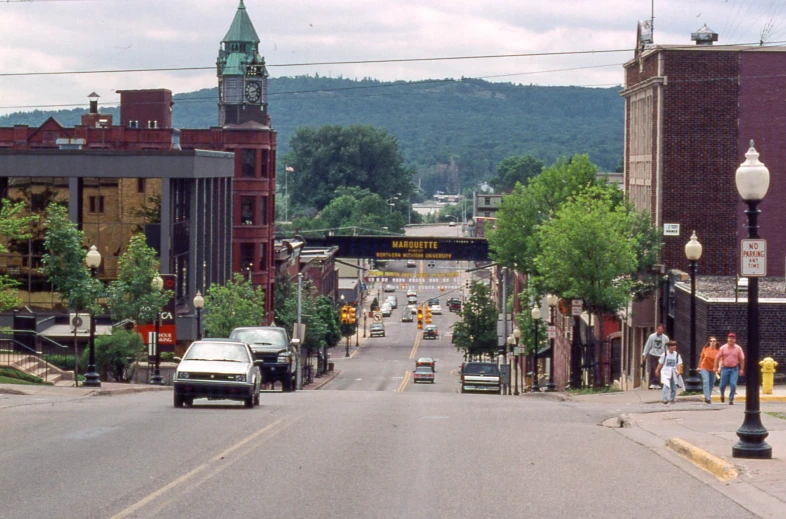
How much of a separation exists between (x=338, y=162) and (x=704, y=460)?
18198cm

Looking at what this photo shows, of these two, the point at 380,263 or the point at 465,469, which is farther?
the point at 380,263

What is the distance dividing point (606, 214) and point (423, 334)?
8030cm

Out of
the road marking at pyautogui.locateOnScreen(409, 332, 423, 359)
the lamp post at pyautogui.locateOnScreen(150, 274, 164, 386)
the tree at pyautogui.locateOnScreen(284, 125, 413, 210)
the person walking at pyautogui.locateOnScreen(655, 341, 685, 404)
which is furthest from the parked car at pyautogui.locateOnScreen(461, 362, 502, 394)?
the tree at pyautogui.locateOnScreen(284, 125, 413, 210)

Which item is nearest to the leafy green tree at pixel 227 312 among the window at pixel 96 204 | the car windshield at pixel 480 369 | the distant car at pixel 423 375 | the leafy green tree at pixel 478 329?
the window at pixel 96 204

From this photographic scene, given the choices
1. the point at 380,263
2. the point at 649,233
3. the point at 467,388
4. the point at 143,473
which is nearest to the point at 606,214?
the point at 649,233

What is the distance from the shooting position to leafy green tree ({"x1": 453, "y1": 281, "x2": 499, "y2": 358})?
273 ft

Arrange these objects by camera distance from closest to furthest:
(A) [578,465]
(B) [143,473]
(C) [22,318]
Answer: (B) [143,473] < (A) [578,465] < (C) [22,318]

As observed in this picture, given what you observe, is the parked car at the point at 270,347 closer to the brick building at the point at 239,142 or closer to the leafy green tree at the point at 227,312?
the leafy green tree at the point at 227,312

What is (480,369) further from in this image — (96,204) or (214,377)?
(214,377)

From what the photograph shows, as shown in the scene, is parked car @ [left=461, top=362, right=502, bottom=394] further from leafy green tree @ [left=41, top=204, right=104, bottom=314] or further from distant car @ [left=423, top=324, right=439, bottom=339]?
distant car @ [left=423, top=324, right=439, bottom=339]

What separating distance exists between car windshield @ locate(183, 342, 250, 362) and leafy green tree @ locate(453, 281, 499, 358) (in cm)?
6050

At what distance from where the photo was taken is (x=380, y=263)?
167250mm

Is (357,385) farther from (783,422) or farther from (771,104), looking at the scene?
(783,422)

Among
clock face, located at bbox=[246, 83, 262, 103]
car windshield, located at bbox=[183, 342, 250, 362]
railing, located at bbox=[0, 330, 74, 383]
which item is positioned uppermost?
clock face, located at bbox=[246, 83, 262, 103]
